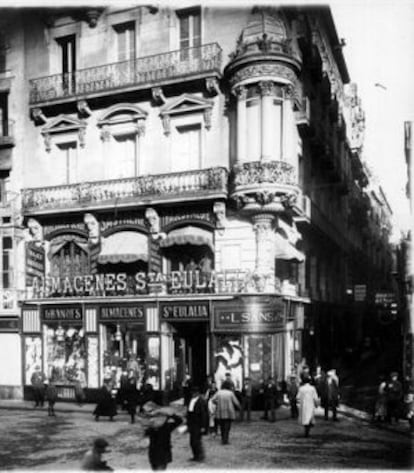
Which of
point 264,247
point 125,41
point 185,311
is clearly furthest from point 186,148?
point 185,311

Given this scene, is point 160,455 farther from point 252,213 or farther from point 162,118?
point 162,118

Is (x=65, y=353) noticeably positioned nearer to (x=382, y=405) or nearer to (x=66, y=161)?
(x=66, y=161)

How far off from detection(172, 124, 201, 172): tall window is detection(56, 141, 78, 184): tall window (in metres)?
4.99

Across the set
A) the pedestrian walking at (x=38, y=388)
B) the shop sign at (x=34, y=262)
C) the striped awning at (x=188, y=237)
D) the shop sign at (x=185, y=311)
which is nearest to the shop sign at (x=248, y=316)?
the shop sign at (x=185, y=311)

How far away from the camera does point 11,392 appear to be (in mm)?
23969

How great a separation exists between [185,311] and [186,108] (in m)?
8.22

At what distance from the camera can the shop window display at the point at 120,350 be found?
875 inches

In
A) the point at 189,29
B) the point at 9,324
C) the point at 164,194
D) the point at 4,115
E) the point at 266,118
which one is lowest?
the point at 9,324

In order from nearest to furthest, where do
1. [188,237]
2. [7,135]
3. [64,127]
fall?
1. [188,237]
2. [64,127]
3. [7,135]

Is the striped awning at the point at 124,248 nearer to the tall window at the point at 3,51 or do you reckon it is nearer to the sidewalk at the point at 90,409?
the sidewalk at the point at 90,409

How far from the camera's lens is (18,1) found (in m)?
12.6

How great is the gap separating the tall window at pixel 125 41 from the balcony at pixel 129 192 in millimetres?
5648

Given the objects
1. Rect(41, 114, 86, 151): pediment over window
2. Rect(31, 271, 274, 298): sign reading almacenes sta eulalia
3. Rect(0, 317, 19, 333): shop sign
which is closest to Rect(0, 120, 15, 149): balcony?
Rect(41, 114, 86, 151): pediment over window

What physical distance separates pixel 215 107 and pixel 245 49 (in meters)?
2.55
